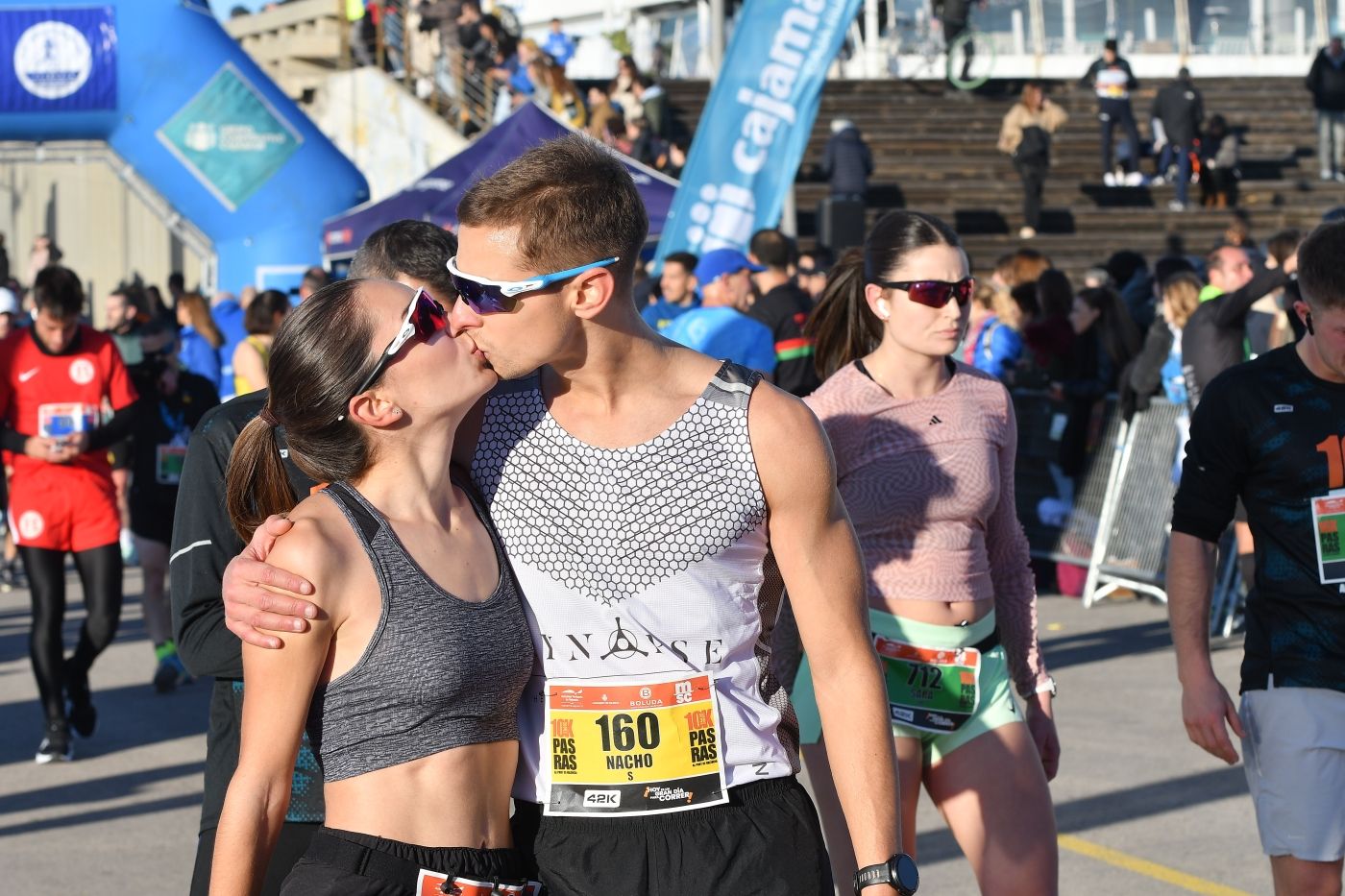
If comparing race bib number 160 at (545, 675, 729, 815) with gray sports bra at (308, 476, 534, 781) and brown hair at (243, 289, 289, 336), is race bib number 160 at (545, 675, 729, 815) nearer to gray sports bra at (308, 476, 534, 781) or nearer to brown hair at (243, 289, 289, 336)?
gray sports bra at (308, 476, 534, 781)

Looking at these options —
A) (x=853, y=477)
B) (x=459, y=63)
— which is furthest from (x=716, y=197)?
(x=459, y=63)

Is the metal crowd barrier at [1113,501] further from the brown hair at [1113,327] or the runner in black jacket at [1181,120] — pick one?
the runner in black jacket at [1181,120]

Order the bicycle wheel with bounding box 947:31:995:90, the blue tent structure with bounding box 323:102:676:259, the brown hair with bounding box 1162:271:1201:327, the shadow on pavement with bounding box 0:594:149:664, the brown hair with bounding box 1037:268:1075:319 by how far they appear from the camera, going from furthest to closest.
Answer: the bicycle wheel with bounding box 947:31:995:90 → the blue tent structure with bounding box 323:102:676:259 → the brown hair with bounding box 1037:268:1075:319 → the brown hair with bounding box 1162:271:1201:327 → the shadow on pavement with bounding box 0:594:149:664

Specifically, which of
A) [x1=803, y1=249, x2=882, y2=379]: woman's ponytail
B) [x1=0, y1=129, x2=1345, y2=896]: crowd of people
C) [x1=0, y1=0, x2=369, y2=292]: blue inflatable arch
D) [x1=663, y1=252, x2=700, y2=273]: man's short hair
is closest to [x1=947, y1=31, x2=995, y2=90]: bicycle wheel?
[x1=0, y1=0, x2=369, y2=292]: blue inflatable arch

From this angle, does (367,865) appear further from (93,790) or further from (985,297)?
(985,297)

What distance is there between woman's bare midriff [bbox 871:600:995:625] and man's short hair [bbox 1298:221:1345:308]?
105cm

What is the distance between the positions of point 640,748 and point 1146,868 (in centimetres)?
358

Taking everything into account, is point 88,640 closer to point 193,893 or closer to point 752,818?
point 193,893

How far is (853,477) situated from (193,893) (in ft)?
6.20

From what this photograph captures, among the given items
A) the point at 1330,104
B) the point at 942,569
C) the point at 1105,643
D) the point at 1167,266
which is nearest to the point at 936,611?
the point at 942,569

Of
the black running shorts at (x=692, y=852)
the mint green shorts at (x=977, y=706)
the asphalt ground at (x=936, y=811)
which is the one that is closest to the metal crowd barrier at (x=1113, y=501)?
the asphalt ground at (x=936, y=811)

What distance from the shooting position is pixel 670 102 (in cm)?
2566

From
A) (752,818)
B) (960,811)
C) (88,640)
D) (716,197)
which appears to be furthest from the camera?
(716,197)

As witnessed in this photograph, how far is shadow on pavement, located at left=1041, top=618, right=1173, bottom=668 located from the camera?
9.72 metres
